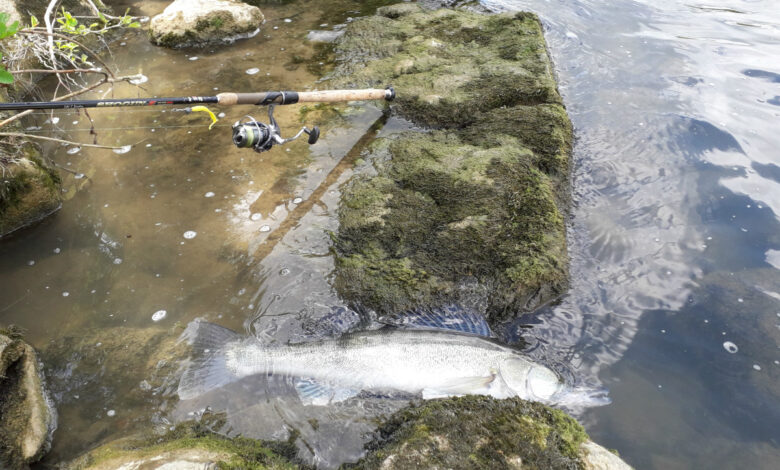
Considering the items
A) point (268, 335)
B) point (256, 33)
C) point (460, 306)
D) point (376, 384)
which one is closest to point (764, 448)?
point (460, 306)

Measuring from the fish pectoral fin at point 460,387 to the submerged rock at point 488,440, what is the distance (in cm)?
40

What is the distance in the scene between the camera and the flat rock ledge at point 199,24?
8.08 m

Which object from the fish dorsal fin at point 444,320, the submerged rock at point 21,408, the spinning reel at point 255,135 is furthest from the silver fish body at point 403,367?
the spinning reel at point 255,135

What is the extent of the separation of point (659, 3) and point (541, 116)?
20.3 feet

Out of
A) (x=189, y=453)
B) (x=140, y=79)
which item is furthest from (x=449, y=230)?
(x=140, y=79)

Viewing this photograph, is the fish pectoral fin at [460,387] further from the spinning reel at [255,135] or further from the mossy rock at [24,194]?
the mossy rock at [24,194]

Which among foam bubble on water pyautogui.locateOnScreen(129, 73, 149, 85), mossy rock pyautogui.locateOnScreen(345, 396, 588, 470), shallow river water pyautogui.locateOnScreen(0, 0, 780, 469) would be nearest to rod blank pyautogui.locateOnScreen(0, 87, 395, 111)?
shallow river water pyautogui.locateOnScreen(0, 0, 780, 469)

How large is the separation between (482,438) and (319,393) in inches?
51.2

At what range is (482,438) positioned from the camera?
271 centimetres

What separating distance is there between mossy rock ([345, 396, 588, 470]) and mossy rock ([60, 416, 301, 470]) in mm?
535

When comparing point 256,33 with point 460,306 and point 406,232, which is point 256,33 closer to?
point 406,232

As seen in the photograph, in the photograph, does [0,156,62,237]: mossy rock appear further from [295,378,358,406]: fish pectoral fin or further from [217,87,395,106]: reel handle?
[295,378,358,406]: fish pectoral fin

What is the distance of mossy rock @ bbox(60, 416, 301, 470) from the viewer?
2793 millimetres

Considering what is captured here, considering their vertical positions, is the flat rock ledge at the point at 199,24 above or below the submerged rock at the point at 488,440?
above
